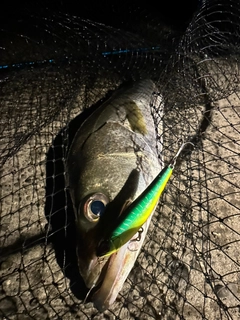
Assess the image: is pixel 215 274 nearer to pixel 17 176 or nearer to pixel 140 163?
pixel 140 163

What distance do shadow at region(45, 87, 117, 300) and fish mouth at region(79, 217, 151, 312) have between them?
339mm

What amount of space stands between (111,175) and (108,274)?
0.64m

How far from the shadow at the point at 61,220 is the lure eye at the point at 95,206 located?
18 centimetres

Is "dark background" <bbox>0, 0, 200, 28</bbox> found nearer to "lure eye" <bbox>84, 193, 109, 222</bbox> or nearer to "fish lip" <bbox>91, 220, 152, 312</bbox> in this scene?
"lure eye" <bbox>84, 193, 109, 222</bbox>

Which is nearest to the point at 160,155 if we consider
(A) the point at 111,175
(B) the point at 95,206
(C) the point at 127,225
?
(A) the point at 111,175

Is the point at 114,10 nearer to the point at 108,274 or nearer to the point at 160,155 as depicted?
the point at 160,155

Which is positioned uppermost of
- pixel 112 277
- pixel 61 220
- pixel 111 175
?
pixel 111 175

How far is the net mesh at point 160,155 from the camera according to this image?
2154 mm

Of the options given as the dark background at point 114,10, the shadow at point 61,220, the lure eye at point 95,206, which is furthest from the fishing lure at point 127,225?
the dark background at point 114,10

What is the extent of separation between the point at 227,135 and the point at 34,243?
6.01 ft

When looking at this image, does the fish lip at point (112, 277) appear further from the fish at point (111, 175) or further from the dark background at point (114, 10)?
the dark background at point (114, 10)

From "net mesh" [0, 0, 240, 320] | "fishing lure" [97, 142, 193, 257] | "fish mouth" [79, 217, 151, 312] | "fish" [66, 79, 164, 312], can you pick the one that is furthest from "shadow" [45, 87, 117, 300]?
"fishing lure" [97, 142, 193, 257]

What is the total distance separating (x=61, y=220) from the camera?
2.52 metres

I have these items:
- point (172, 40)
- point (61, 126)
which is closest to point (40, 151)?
point (61, 126)
